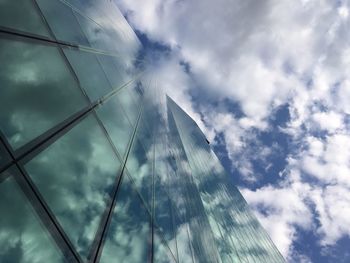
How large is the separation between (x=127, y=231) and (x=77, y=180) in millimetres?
1944

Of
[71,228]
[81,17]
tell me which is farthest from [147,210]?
[81,17]

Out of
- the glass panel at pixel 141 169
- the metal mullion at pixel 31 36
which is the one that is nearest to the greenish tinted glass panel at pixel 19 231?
the metal mullion at pixel 31 36

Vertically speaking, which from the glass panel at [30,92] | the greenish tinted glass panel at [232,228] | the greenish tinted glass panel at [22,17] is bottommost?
the greenish tinted glass panel at [232,228]

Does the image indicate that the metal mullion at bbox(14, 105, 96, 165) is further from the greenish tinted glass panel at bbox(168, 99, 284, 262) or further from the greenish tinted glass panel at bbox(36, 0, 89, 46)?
the greenish tinted glass panel at bbox(168, 99, 284, 262)

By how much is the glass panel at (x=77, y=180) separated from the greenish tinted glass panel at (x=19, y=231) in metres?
0.41

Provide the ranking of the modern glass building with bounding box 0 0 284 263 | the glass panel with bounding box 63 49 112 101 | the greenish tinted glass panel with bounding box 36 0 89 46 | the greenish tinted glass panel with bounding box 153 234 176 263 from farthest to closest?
the greenish tinted glass panel with bounding box 153 234 176 263
the glass panel with bounding box 63 49 112 101
the greenish tinted glass panel with bounding box 36 0 89 46
the modern glass building with bounding box 0 0 284 263

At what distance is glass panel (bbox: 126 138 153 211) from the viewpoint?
9.15 metres

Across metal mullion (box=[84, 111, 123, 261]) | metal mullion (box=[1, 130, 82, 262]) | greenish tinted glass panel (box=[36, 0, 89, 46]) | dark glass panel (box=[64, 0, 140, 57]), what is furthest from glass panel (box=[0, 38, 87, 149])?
dark glass panel (box=[64, 0, 140, 57])

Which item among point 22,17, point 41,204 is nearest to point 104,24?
point 22,17

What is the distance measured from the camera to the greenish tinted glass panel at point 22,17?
16.8ft

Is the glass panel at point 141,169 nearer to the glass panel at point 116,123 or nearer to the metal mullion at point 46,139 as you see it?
the glass panel at point 116,123

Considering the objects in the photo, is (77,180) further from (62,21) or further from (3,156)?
(62,21)

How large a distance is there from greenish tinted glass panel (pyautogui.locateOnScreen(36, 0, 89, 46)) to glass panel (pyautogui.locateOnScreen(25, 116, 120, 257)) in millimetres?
2250

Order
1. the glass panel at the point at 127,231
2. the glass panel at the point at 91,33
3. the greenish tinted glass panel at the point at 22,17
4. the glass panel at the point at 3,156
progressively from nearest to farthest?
1. the glass panel at the point at 3,156
2. the greenish tinted glass panel at the point at 22,17
3. the glass panel at the point at 127,231
4. the glass panel at the point at 91,33
